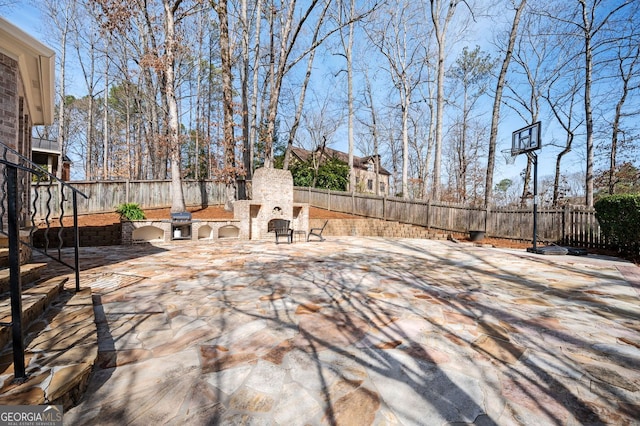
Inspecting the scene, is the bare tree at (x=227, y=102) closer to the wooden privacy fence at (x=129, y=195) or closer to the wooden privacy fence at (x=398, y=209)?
the wooden privacy fence at (x=129, y=195)

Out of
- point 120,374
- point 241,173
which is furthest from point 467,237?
point 120,374

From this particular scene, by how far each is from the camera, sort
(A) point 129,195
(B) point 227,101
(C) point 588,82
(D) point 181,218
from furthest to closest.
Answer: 1. (A) point 129,195
2. (B) point 227,101
3. (C) point 588,82
4. (D) point 181,218

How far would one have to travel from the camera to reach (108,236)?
8.80 meters

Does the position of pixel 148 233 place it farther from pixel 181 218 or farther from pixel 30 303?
pixel 30 303

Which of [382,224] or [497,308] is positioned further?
[382,224]

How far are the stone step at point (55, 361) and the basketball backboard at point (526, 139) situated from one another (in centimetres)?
1046

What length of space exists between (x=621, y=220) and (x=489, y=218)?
12.9ft

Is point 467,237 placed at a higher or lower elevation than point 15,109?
lower

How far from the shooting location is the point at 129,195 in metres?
12.8

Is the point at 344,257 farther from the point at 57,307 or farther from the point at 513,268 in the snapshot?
the point at 57,307

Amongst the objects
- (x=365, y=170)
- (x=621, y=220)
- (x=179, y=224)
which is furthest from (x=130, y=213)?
(x=365, y=170)

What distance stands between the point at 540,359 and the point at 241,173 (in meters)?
12.5

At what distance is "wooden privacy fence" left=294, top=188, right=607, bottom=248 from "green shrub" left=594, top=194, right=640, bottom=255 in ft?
2.55

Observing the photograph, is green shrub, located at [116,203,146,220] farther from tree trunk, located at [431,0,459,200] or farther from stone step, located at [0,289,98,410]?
tree trunk, located at [431,0,459,200]
